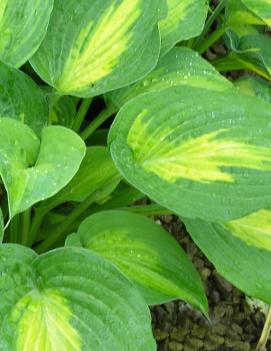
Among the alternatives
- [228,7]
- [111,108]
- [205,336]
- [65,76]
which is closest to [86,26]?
[65,76]

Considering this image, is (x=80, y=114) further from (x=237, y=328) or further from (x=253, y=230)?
(x=237, y=328)

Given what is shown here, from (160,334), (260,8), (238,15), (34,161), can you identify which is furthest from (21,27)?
(160,334)

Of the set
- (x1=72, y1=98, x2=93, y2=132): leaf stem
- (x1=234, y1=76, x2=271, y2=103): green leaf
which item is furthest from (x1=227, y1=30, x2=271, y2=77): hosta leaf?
(x1=72, y1=98, x2=93, y2=132): leaf stem

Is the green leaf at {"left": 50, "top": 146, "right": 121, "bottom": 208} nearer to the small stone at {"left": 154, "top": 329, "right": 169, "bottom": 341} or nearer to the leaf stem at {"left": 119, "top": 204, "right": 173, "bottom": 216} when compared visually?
the leaf stem at {"left": 119, "top": 204, "right": 173, "bottom": 216}

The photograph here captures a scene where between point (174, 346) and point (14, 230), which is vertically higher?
point (14, 230)

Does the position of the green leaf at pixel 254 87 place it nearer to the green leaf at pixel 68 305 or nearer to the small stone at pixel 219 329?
the small stone at pixel 219 329

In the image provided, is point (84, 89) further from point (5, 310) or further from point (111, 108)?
point (5, 310)
